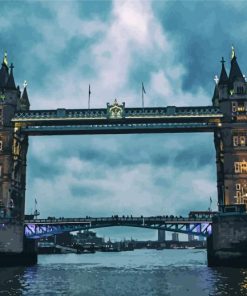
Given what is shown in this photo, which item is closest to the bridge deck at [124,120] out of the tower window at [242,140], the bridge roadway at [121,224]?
the tower window at [242,140]

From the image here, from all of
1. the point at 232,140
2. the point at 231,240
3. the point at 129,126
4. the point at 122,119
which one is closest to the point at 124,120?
the point at 122,119

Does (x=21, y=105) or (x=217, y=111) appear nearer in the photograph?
(x=217, y=111)

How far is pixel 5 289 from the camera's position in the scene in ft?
186

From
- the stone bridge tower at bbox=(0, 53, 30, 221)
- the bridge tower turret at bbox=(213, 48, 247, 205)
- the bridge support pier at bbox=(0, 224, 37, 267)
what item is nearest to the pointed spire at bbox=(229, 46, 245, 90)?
the bridge tower turret at bbox=(213, 48, 247, 205)

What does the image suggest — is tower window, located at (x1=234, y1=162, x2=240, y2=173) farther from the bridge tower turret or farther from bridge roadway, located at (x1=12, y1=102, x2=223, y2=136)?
bridge roadway, located at (x1=12, y1=102, x2=223, y2=136)

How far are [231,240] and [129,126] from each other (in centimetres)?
3553

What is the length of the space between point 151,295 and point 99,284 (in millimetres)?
13918

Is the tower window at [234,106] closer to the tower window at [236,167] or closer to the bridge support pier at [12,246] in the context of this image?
the tower window at [236,167]

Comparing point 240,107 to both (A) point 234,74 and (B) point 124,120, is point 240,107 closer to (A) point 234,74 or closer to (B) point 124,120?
(A) point 234,74

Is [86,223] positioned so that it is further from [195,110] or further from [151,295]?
[151,295]

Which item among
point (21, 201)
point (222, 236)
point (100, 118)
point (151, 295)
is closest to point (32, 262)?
point (21, 201)

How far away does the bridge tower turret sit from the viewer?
344 ft

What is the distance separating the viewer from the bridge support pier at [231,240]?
9256cm

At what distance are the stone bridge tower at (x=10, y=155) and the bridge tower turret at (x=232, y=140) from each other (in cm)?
4708
